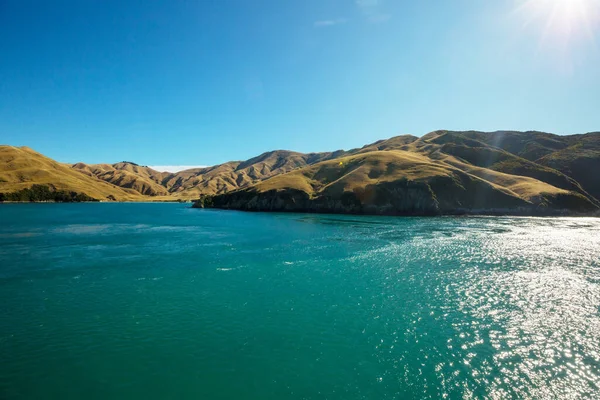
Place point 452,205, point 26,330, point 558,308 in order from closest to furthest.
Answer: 1. point 26,330
2. point 558,308
3. point 452,205

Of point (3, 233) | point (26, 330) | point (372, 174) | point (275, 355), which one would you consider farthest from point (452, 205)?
point (3, 233)

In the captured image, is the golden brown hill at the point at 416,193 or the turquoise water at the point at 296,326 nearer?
the turquoise water at the point at 296,326

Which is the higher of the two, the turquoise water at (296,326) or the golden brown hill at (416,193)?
the golden brown hill at (416,193)

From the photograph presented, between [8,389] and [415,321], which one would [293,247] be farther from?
[8,389]

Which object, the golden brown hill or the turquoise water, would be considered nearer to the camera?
the turquoise water

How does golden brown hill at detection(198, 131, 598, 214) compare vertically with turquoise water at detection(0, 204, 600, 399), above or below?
above

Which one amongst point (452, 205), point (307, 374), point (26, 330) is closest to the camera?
point (307, 374)

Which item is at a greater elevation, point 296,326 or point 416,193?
point 416,193

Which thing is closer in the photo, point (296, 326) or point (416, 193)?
point (296, 326)
